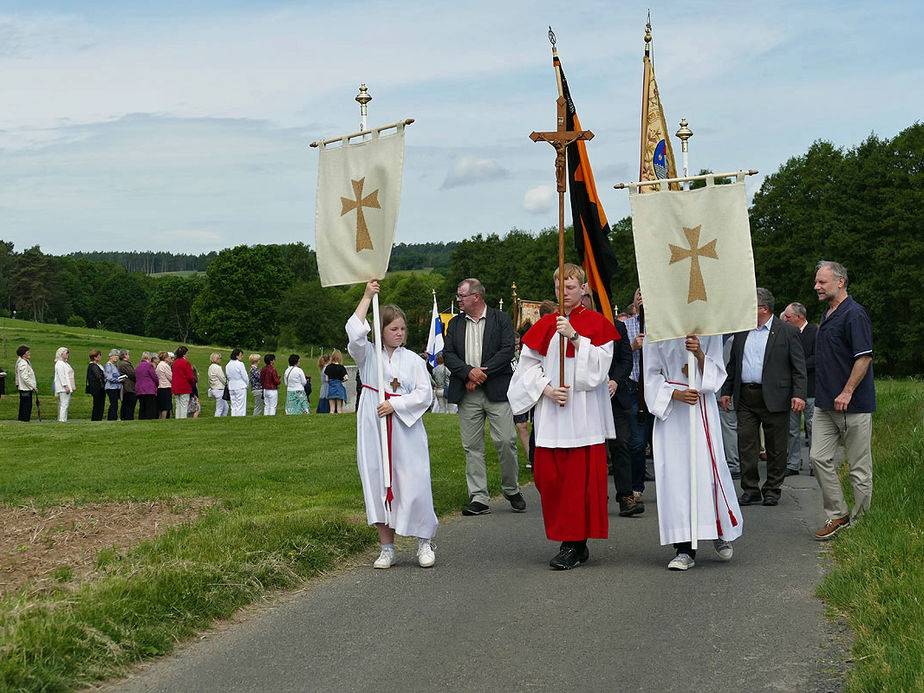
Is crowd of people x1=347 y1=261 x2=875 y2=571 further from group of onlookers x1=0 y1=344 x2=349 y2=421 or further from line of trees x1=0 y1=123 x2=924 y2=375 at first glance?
line of trees x1=0 y1=123 x2=924 y2=375

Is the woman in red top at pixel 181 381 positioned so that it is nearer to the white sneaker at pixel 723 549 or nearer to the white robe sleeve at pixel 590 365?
the white robe sleeve at pixel 590 365

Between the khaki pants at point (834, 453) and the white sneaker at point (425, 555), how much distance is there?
342 centimetres

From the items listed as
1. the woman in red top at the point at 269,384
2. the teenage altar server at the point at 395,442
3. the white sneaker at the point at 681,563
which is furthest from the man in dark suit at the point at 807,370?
the woman in red top at the point at 269,384

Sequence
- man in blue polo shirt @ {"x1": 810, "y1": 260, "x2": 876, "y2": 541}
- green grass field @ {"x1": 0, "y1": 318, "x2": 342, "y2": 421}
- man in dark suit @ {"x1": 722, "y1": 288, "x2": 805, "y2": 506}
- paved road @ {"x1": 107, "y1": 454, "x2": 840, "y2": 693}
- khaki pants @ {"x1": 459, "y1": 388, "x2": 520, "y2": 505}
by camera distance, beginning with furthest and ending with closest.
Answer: green grass field @ {"x1": 0, "y1": 318, "x2": 342, "y2": 421} < man in dark suit @ {"x1": 722, "y1": 288, "x2": 805, "y2": 506} < khaki pants @ {"x1": 459, "y1": 388, "x2": 520, "y2": 505} < man in blue polo shirt @ {"x1": 810, "y1": 260, "x2": 876, "y2": 541} < paved road @ {"x1": 107, "y1": 454, "x2": 840, "y2": 693}

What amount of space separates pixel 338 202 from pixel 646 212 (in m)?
2.50

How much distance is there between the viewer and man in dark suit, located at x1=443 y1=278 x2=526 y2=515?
11.3 metres

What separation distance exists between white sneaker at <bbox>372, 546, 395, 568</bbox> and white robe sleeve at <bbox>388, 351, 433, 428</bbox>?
37.4 inches

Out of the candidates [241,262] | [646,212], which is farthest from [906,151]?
[241,262]

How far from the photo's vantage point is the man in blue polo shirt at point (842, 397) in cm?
921

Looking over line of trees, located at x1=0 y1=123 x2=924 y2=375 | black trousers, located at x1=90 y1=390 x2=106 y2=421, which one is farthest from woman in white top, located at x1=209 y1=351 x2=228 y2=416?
line of trees, located at x1=0 y1=123 x2=924 y2=375

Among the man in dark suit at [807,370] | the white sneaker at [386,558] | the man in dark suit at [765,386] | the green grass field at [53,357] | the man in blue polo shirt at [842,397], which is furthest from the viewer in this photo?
the green grass field at [53,357]

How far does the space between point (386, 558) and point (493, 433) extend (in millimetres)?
3477

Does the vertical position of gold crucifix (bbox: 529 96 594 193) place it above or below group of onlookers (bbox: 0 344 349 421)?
above

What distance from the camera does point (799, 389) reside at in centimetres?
1225
